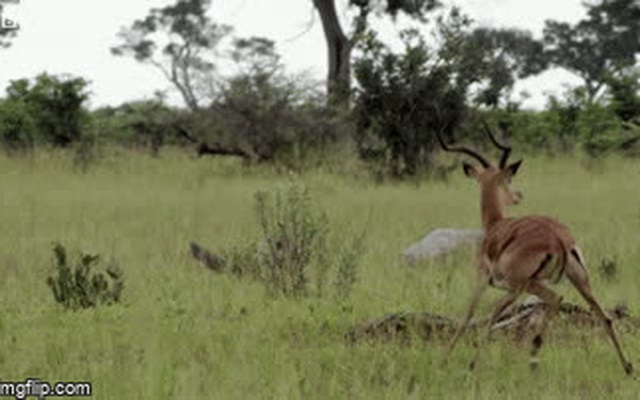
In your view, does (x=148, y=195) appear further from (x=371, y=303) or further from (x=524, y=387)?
(x=524, y=387)

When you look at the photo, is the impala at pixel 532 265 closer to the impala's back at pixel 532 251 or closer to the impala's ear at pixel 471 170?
the impala's back at pixel 532 251

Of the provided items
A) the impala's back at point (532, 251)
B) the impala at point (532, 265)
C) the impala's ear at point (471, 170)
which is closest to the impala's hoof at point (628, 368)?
the impala at point (532, 265)

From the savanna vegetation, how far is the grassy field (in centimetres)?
3

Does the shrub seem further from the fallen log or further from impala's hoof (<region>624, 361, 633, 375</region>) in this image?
impala's hoof (<region>624, 361, 633, 375</region>)

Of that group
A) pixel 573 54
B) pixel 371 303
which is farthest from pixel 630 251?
pixel 573 54

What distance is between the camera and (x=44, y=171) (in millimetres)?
20438

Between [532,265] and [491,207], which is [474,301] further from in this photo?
[491,207]

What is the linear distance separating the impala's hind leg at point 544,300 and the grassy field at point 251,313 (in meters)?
0.11

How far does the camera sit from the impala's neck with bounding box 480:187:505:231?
20.7 ft

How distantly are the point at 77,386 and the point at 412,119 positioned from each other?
15.6m

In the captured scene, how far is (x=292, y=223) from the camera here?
955 cm

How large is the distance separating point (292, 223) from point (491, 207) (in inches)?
135

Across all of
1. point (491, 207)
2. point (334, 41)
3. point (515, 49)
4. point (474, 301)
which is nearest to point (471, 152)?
point (491, 207)

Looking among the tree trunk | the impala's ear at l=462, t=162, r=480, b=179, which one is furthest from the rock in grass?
the tree trunk
